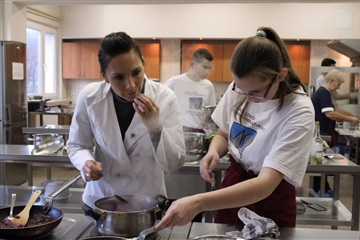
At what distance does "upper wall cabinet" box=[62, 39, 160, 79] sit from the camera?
748 centimetres

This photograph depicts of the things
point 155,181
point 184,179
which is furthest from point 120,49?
point 184,179

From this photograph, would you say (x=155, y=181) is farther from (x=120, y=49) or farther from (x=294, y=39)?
(x=294, y=39)

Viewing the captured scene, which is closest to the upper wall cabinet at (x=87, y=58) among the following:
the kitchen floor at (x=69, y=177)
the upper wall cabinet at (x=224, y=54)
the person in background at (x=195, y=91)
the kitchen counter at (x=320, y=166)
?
the upper wall cabinet at (x=224, y=54)

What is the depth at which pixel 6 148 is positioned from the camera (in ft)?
9.69

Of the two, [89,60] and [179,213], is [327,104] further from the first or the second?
[89,60]

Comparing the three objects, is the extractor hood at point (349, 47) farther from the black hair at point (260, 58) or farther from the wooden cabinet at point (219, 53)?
the black hair at point (260, 58)

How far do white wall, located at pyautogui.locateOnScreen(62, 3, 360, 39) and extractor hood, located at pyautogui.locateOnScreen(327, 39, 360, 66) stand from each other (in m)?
0.65

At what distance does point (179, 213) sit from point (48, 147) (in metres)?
1.98

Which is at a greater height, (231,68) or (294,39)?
(294,39)

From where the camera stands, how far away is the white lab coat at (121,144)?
170 centimetres

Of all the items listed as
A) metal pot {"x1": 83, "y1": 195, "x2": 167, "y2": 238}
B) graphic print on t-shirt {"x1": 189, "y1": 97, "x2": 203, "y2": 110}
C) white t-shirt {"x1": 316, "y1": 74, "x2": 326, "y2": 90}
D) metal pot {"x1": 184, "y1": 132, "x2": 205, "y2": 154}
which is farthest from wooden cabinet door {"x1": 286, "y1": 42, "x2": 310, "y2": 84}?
metal pot {"x1": 83, "y1": 195, "x2": 167, "y2": 238}

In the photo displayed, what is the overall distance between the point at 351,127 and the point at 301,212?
302 centimetres

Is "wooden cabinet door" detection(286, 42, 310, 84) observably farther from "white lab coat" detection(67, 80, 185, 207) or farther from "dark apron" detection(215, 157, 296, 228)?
"dark apron" detection(215, 157, 296, 228)

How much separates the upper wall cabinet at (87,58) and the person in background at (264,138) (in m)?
6.02
